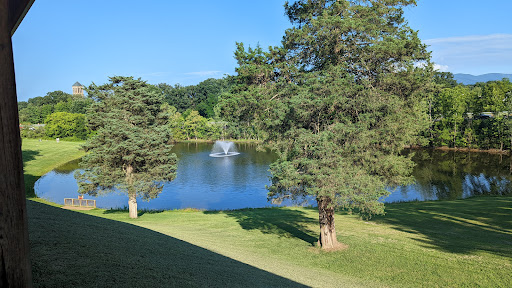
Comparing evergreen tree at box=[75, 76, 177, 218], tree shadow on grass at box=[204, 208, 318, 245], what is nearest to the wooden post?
tree shadow on grass at box=[204, 208, 318, 245]

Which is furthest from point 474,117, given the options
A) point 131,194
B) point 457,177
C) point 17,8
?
point 17,8

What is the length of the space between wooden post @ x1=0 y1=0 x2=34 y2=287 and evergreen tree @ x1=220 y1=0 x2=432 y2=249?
10495 mm

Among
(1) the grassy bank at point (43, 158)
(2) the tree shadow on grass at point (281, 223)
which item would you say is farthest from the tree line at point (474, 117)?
(1) the grassy bank at point (43, 158)

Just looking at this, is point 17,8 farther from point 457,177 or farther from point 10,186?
point 457,177

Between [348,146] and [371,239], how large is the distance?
20.7ft

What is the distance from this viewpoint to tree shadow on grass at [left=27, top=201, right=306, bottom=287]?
5.52 metres

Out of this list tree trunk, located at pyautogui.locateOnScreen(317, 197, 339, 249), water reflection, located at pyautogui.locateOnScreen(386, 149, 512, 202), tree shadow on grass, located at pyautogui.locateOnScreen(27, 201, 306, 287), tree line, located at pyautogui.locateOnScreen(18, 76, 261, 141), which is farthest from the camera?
tree line, located at pyautogui.locateOnScreen(18, 76, 261, 141)

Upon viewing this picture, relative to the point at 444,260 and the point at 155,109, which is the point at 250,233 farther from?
the point at 155,109

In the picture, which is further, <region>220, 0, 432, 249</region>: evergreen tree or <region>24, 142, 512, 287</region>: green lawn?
<region>220, 0, 432, 249</region>: evergreen tree

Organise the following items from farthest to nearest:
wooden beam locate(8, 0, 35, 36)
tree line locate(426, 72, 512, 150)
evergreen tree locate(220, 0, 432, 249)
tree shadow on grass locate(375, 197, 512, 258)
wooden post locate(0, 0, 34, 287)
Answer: tree line locate(426, 72, 512, 150), tree shadow on grass locate(375, 197, 512, 258), evergreen tree locate(220, 0, 432, 249), wooden beam locate(8, 0, 35, 36), wooden post locate(0, 0, 34, 287)

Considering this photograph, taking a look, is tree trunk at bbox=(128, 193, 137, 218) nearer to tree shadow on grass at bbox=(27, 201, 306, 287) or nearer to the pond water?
the pond water

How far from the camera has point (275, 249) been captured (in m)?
14.8

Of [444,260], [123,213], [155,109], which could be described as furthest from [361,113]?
[123,213]

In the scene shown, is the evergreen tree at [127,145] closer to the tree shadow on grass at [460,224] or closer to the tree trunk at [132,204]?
the tree trunk at [132,204]
